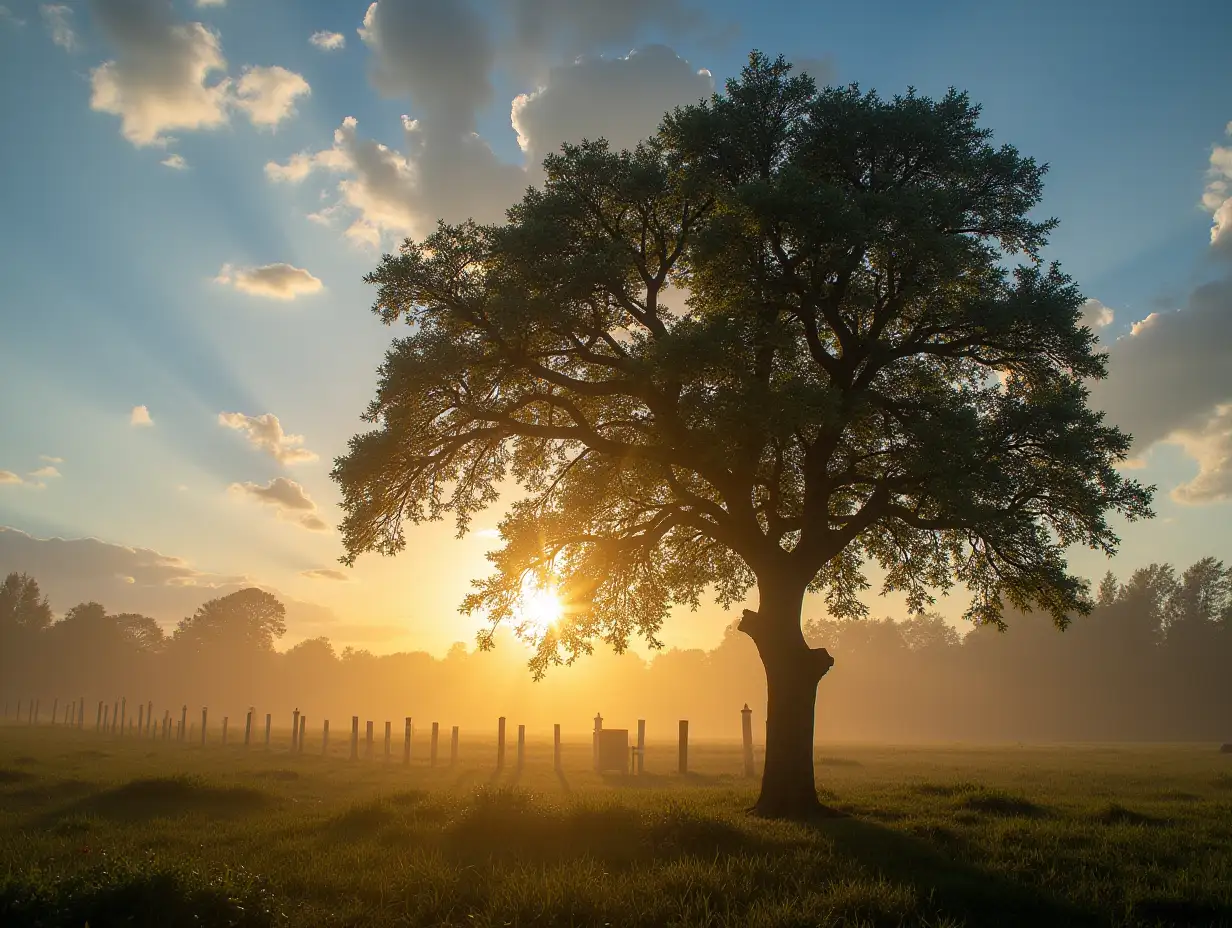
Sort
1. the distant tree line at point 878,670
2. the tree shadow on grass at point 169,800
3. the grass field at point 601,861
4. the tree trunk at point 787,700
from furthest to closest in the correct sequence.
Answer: the distant tree line at point 878,670
the tree shadow on grass at point 169,800
the tree trunk at point 787,700
the grass field at point 601,861

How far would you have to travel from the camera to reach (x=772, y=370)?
60.8 ft

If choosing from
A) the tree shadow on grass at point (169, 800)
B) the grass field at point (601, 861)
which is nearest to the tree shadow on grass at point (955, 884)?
the grass field at point (601, 861)

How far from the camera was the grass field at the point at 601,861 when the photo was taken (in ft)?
28.6

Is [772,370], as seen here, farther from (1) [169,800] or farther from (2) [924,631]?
(2) [924,631]

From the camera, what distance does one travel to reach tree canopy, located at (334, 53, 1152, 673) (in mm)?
16562

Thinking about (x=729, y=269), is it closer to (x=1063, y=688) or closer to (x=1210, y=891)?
(x=1210, y=891)

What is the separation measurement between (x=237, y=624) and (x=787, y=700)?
479 feet

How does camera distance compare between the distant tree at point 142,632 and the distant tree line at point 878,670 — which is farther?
the distant tree at point 142,632

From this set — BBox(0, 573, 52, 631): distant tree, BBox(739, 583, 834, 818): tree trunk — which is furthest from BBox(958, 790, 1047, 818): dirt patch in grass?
BBox(0, 573, 52, 631): distant tree

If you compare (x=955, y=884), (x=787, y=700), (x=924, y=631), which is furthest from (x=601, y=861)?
(x=924, y=631)

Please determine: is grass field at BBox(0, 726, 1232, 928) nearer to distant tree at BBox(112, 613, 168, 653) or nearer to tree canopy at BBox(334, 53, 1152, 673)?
tree canopy at BBox(334, 53, 1152, 673)

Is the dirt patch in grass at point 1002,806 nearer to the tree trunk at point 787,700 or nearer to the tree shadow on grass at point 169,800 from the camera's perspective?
the tree trunk at point 787,700

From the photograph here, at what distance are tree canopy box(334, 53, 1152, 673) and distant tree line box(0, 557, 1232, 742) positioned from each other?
63.7 metres

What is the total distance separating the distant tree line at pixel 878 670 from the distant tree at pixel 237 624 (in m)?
0.23
